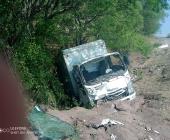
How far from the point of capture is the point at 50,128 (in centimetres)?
1093

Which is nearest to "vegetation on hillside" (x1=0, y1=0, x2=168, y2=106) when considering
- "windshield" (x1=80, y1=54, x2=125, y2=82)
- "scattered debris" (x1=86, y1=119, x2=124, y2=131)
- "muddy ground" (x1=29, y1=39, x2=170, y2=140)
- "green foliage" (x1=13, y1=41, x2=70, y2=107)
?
"green foliage" (x1=13, y1=41, x2=70, y2=107)

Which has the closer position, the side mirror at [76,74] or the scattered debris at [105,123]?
the scattered debris at [105,123]

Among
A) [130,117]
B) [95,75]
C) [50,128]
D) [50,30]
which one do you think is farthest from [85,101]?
[50,128]

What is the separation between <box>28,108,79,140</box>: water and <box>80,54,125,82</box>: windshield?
4550 mm

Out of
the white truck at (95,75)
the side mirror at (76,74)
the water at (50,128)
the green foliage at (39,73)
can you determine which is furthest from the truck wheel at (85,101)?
the water at (50,128)

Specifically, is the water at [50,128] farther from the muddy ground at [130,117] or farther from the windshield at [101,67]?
the windshield at [101,67]

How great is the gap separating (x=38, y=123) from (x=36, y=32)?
8.35 m

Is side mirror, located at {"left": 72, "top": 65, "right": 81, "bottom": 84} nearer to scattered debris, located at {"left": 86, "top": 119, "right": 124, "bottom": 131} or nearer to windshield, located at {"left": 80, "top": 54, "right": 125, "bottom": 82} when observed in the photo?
windshield, located at {"left": 80, "top": 54, "right": 125, "bottom": 82}

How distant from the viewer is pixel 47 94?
1683 cm

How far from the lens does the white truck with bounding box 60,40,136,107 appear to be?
15.6 meters

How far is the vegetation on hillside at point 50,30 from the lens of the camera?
16812 millimetres

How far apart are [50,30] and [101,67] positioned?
3337mm

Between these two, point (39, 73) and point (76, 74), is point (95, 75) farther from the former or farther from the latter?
point (39, 73)

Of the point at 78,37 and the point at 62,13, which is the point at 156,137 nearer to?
the point at 62,13
